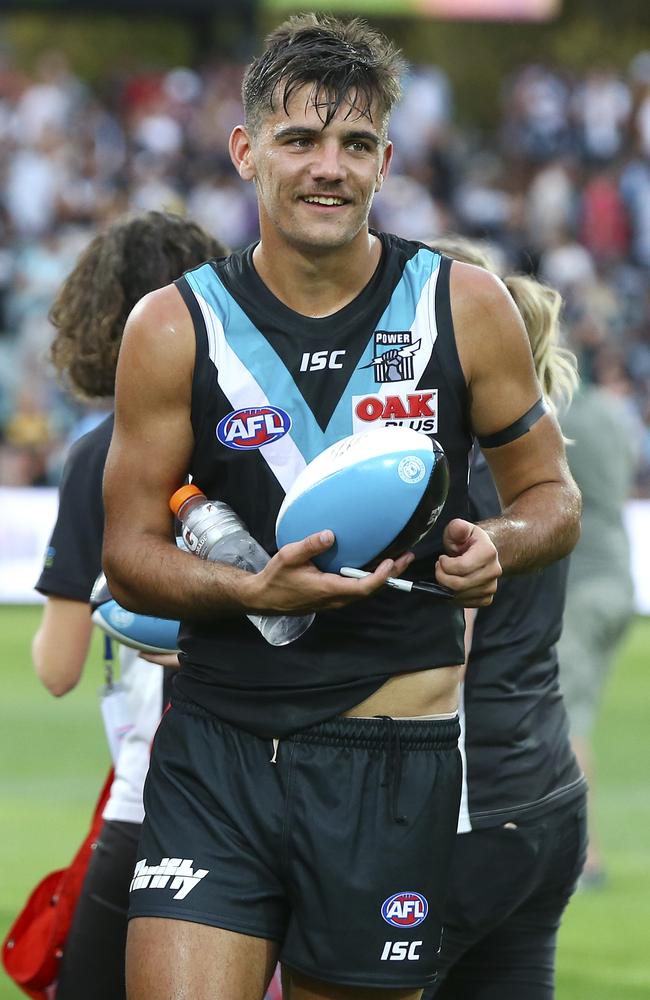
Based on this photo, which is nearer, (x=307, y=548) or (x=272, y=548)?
(x=307, y=548)

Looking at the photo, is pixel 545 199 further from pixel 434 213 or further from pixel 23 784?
pixel 23 784

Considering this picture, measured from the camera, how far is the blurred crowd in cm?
2161

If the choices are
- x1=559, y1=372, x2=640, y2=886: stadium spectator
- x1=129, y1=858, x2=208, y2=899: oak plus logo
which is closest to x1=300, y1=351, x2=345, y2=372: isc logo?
x1=129, y1=858, x2=208, y2=899: oak plus logo

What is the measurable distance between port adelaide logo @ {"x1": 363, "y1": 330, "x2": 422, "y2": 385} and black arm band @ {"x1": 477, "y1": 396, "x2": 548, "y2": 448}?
25 cm

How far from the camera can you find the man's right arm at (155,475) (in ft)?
11.9

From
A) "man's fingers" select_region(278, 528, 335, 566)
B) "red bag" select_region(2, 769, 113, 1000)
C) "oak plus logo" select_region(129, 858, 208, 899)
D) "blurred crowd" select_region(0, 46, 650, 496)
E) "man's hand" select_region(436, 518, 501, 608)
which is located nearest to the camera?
"man's fingers" select_region(278, 528, 335, 566)

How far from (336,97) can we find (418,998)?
6.28ft

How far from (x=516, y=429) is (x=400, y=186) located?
21.5m

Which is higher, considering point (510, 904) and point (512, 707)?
point (512, 707)

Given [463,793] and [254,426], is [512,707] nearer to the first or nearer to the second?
[463,793]

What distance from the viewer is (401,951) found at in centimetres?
364

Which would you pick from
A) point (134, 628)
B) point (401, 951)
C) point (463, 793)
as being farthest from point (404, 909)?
point (134, 628)

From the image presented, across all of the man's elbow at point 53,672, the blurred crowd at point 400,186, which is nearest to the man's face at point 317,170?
the man's elbow at point 53,672

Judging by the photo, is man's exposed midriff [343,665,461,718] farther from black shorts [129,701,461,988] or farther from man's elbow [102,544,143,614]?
man's elbow [102,544,143,614]
